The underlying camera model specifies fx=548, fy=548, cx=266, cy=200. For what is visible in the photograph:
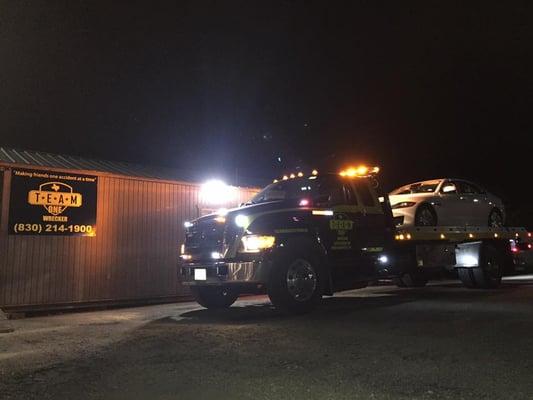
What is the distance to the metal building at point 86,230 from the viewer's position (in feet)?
35.3

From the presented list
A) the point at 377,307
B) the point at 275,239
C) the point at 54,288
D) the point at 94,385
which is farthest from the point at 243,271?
the point at 54,288

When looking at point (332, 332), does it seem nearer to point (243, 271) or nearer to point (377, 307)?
point (243, 271)

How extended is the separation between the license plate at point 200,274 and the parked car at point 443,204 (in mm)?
4792

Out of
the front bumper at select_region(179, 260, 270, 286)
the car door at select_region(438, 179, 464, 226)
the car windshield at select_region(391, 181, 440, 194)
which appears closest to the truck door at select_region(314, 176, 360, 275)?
the front bumper at select_region(179, 260, 270, 286)

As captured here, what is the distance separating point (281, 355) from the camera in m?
5.84

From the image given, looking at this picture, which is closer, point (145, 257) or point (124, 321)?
point (124, 321)

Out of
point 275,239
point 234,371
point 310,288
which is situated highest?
point 275,239

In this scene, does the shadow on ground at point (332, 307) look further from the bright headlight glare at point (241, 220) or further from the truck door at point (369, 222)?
the bright headlight glare at point (241, 220)

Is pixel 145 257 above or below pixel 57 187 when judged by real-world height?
below

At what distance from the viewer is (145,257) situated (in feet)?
41.5

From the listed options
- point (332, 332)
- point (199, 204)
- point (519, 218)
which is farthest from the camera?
point (519, 218)

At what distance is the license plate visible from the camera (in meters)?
9.04

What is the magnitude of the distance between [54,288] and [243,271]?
188 inches

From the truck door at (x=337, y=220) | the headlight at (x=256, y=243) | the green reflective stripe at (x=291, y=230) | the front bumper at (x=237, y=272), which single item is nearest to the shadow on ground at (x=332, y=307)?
the front bumper at (x=237, y=272)
